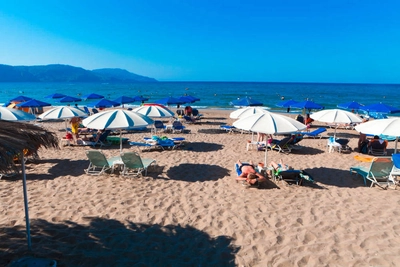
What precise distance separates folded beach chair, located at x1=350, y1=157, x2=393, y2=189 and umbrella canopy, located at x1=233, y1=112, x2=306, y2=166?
188 cm

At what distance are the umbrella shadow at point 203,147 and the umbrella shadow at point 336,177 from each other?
3.66 m

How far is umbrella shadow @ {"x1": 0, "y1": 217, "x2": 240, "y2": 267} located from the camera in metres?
3.60

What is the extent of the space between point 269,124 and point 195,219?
313 cm

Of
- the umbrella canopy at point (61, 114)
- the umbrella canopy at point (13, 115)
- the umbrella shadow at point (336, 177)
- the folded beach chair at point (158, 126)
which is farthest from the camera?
the folded beach chair at point (158, 126)

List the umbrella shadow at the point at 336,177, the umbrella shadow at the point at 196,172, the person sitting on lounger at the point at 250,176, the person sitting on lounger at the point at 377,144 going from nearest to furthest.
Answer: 1. the person sitting on lounger at the point at 250,176
2. the umbrella shadow at the point at 336,177
3. the umbrella shadow at the point at 196,172
4. the person sitting on lounger at the point at 377,144

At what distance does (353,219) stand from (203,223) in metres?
2.66

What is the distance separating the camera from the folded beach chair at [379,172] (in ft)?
21.9

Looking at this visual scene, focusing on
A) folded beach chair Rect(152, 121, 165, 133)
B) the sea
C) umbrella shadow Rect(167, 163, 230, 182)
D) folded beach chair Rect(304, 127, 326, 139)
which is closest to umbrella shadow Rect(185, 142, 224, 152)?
umbrella shadow Rect(167, 163, 230, 182)

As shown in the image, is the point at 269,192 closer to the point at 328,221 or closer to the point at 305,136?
the point at 328,221

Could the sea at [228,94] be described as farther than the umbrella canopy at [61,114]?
Yes

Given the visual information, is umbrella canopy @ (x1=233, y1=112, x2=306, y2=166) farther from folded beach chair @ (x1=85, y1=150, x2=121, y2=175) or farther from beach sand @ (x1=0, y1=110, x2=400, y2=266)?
folded beach chair @ (x1=85, y1=150, x2=121, y2=175)

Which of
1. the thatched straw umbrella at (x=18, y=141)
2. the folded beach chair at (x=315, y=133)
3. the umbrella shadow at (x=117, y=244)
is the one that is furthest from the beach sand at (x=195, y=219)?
the folded beach chair at (x=315, y=133)

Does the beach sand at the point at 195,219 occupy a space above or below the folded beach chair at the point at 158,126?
below

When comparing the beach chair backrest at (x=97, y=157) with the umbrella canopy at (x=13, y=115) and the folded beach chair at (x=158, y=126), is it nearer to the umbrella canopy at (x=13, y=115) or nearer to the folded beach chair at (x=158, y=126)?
the umbrella canopy at (x=13, y=115)
